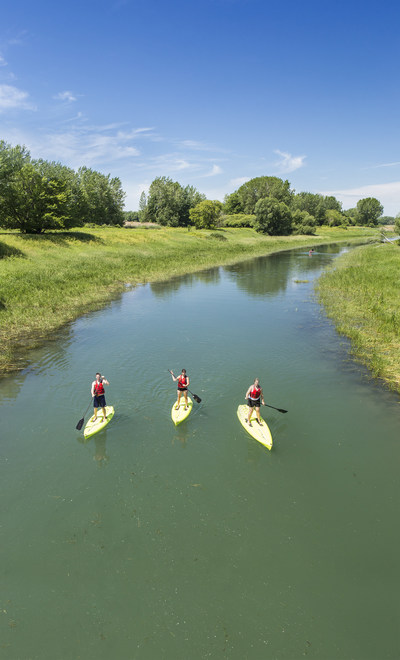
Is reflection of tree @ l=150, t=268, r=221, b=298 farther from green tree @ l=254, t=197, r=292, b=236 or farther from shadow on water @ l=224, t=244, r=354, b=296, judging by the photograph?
green tree @ l=254, t=197, r=292, b=236

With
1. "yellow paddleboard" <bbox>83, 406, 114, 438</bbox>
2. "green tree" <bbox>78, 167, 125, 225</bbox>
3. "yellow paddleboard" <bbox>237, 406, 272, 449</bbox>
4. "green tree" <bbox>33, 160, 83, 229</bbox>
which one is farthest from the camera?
"green tree" <bbox>78, 167, 125, 225</bbox>

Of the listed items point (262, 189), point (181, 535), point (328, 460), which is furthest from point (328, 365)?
point (262, 189)

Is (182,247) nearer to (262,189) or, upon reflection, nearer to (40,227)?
(40,227)

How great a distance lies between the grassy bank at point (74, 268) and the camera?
27281 mm

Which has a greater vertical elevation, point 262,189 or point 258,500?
point 262,189

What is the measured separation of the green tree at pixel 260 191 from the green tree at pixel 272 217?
28723 millimetres

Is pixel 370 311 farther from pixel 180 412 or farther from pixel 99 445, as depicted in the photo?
pixel 99 445

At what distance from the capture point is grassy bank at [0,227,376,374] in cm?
2728

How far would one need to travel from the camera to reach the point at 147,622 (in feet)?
25.2

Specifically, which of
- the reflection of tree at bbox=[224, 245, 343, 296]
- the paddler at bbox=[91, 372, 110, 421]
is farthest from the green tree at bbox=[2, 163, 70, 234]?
the paddler at bbox=[91, 372, 110, 421]

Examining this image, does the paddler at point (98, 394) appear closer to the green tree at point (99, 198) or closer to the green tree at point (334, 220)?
the green tree at point (99, 198)

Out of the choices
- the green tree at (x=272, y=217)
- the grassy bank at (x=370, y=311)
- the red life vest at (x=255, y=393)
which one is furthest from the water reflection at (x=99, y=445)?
the green tree at (x=272, y=217)

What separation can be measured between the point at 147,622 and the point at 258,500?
15.2 ft

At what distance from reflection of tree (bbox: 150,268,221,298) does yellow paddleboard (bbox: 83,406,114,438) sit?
2579cm
